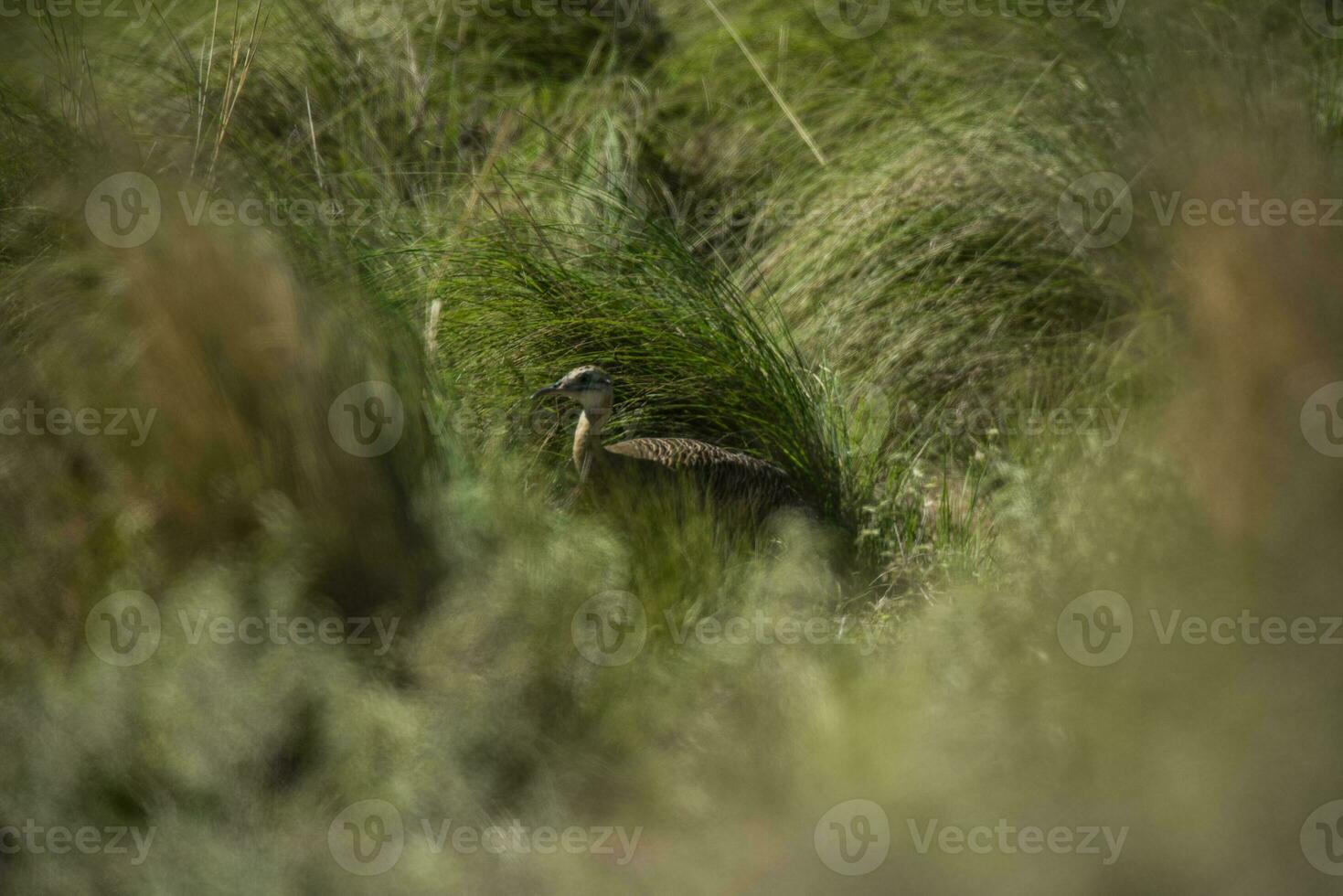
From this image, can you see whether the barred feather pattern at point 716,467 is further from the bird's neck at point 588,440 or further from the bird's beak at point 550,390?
the bird's beak at point 550,390

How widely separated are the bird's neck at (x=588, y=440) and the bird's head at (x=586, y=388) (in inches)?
0.7

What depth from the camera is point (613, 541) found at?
10.9 feet

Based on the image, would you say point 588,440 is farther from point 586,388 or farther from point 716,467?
point 716,467

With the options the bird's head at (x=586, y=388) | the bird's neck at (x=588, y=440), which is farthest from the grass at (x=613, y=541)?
the bird's head at (x=586, y=388)

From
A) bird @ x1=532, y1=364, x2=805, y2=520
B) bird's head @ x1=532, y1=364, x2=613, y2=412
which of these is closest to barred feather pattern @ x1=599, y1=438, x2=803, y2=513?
bird @ x1=532, y1=364, x2=805, y2=520

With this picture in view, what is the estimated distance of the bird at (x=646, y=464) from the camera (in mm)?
3654

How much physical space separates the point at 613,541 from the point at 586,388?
567 mm

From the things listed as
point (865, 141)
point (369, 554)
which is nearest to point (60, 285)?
point (369, 554)

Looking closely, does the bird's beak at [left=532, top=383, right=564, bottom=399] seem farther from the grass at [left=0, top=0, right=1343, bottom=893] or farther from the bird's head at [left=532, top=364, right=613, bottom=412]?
the grass at [left=0, top=0, right=1343, bottom=893]

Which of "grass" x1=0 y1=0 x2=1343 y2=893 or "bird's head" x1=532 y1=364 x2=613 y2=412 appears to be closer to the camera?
"grass" x1=0 y1=0 x2=1343 y2=893

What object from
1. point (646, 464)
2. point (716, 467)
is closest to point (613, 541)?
point (646, 464)

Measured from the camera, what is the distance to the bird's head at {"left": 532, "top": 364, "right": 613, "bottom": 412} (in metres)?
3.72

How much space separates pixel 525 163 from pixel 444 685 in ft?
8.66

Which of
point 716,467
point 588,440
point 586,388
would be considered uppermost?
point 586,388
